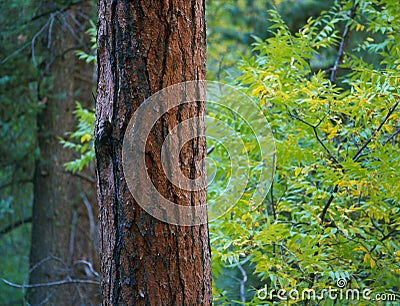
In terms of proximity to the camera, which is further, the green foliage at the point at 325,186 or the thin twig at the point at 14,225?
the thin twig at the point at 14,225

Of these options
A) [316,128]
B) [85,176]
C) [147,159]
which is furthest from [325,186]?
[85,176]

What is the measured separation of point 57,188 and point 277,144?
3.11 m

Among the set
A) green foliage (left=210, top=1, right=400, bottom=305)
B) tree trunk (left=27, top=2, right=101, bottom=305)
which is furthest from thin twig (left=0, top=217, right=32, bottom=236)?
green foliage (left=210, top=1, right=400, bottom=305)

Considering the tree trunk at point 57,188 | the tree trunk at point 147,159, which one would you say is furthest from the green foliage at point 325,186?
the tree trunk at point 57,188

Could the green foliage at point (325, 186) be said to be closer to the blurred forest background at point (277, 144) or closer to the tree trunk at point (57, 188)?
the blurred forest background at point (277, 144)

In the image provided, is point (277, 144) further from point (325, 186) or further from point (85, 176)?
point (85, 176)

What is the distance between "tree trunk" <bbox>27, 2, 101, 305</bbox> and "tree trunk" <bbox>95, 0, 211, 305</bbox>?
3384mm

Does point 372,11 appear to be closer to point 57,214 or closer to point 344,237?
point 344,237

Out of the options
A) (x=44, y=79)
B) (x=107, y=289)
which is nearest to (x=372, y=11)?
(x=107, y=289)

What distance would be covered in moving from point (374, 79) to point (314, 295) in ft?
3.60

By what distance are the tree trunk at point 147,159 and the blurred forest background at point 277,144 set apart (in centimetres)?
64

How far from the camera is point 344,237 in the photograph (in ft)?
8.27

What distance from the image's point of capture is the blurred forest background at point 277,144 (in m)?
2.39

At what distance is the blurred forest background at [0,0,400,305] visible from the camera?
2.39 metres
